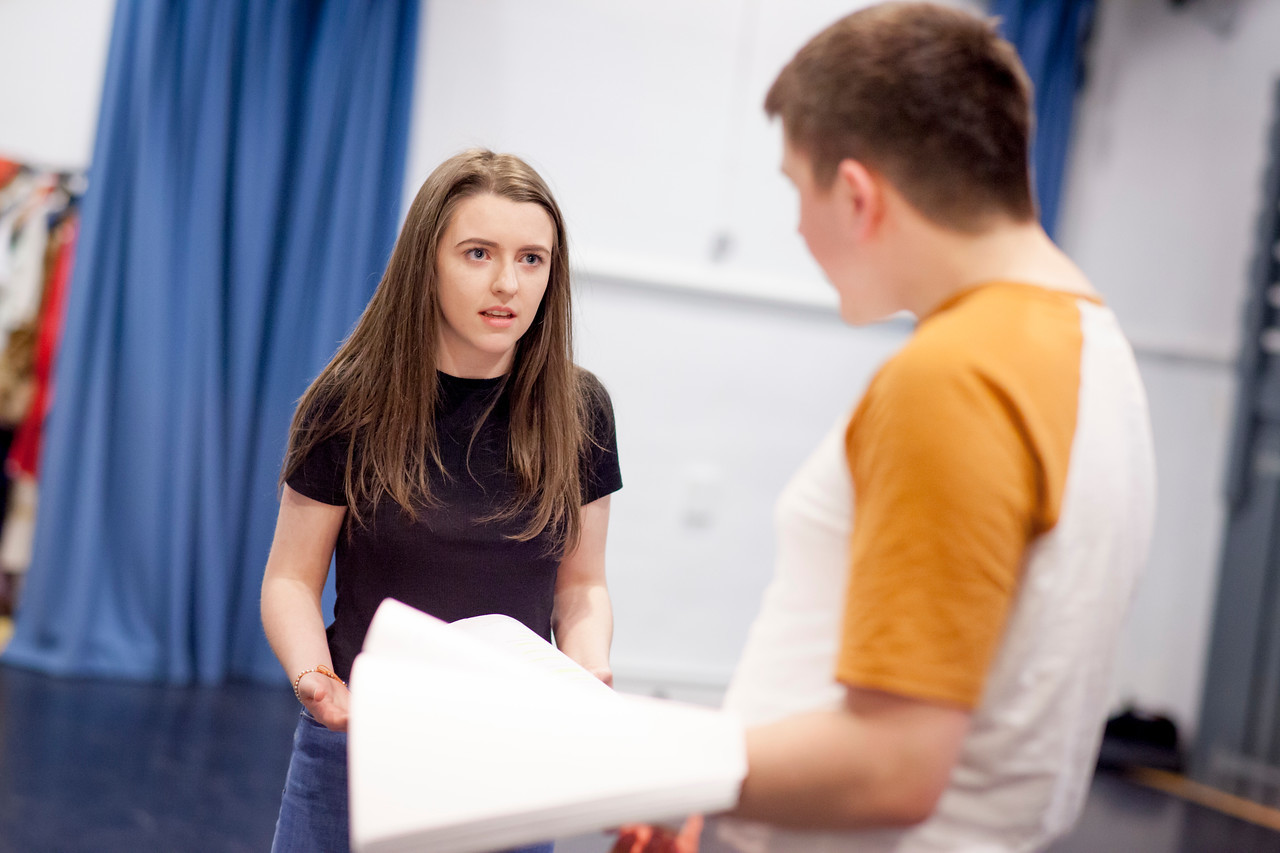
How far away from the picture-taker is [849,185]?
27.6 inches

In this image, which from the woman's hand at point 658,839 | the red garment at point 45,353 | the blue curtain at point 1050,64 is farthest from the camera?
the blue curtain at point 1050,64

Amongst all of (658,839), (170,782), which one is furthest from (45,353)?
(658,839)

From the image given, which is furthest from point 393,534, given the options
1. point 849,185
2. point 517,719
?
point 849,185

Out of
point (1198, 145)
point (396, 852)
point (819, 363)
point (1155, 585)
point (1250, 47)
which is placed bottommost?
point (1155, 585)

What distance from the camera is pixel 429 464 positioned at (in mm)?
1245

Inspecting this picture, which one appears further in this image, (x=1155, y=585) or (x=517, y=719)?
(x=1155, y=585)

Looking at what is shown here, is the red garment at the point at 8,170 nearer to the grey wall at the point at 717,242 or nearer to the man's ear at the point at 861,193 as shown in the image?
the grey wall at the point at 717,242

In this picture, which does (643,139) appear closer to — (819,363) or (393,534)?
(819,363)

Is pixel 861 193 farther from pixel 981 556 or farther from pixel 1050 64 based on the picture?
pixel 1050 64

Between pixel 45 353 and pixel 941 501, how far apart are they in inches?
147

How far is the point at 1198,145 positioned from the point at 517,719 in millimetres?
4345

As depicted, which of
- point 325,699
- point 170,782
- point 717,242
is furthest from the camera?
point 717,242

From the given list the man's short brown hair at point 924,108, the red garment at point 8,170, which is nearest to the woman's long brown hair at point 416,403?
the man's short brown hair at point 924,108

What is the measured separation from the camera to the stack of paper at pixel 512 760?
65cm
